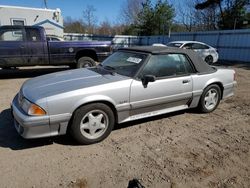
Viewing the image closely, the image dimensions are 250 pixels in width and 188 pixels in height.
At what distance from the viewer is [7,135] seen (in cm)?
384

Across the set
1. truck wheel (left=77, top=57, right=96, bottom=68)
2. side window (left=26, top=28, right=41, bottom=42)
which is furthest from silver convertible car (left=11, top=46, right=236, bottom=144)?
side window (left=26, top=28, right=41, bottom=42)

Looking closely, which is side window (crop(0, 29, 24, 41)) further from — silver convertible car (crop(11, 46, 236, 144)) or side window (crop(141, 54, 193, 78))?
side window (crop(141, 54, 193, 78))

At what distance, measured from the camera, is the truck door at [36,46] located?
27.1 ft

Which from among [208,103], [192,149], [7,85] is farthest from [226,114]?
[7,85]

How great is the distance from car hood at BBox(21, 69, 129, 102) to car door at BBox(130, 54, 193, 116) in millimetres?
419

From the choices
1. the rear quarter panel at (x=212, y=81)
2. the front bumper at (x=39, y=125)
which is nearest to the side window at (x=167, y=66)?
the rear quarter panel at (x=212, y=81)

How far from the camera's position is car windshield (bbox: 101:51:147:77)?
4008 mm

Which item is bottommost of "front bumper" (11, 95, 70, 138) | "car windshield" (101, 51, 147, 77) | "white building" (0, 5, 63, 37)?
"front bumper" (11, 95, 70, 138)

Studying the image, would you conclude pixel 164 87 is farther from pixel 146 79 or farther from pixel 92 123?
pixel 92 123

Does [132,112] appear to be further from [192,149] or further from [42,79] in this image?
[42,79]

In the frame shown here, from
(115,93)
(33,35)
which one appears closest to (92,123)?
(115,93)

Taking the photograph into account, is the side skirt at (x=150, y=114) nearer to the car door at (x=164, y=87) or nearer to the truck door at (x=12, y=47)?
the car door at (x=164, y=87)

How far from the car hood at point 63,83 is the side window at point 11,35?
5031 mm

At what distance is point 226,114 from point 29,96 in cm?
404
